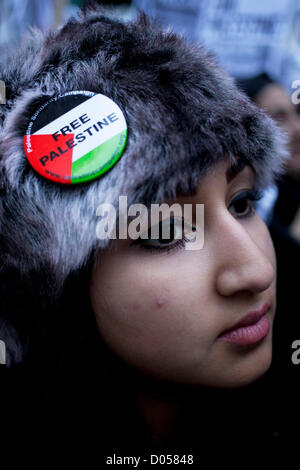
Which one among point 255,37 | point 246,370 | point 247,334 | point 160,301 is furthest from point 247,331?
point 255,37

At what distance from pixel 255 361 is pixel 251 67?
2835 millimetres

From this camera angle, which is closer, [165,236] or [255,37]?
[165,236]

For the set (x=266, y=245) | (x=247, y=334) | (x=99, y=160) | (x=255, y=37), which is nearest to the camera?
(x=99, y=160)

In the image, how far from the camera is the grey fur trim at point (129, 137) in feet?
2.95

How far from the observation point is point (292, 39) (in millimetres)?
3055

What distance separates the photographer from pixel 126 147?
909 mm

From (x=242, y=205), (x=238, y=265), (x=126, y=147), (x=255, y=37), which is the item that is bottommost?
(x=238, y=265)

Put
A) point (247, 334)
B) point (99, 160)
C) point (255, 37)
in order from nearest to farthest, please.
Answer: point (99, 160) < point (247, 334) < point (255, 37)

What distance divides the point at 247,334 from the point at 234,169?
42cm

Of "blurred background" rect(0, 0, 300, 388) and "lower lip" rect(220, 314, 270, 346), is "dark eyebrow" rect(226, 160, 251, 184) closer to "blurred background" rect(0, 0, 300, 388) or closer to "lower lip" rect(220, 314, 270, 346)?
"lower lip" rect(220, 314, 270, 346)

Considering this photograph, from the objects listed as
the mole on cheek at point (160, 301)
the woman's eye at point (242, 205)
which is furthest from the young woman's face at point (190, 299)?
the woman's eye at point (242, 205)

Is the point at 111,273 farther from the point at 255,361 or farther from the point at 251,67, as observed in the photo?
the point at 251,67

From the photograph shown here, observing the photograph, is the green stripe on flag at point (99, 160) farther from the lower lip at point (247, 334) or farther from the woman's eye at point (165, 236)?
the lower lip at point (247, 334)

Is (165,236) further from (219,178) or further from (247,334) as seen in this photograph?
(247,334)
